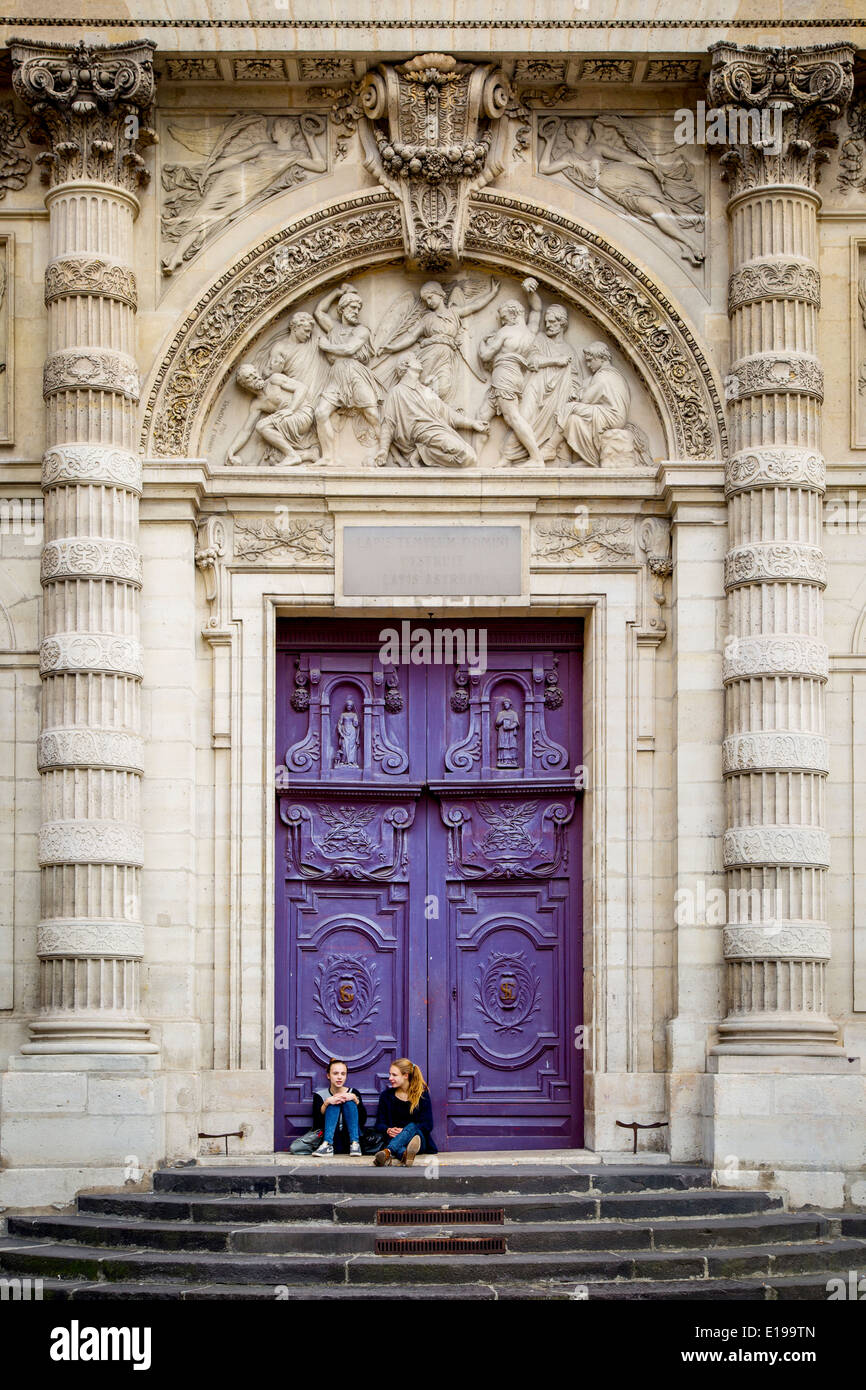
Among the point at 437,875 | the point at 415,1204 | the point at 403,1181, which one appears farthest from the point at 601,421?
the point at 415,1204

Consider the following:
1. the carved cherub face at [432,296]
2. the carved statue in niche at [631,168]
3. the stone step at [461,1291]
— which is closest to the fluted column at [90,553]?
the carved cherub face at [432,296]

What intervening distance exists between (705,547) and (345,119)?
4163 mm

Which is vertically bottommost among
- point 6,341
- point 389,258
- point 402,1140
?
point 402,1140

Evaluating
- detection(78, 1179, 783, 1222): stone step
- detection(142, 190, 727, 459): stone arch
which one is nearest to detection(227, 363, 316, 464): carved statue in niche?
detection(142, 190, 727, 459): stone arch

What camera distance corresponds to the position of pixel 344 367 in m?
14.2

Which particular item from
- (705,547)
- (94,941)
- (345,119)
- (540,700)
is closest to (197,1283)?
(94,941)

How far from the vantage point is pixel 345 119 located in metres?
14.2

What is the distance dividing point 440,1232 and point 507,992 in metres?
2.97

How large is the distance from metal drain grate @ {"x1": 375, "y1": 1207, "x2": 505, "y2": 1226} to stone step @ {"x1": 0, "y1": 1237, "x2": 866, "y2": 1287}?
0.47 meters

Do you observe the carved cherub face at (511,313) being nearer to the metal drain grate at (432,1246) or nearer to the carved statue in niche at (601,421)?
the carved statue in niche at (601,421)

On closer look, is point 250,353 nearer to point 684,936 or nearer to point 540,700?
point 540,700

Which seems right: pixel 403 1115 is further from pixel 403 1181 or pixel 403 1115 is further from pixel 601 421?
pixel 601 421

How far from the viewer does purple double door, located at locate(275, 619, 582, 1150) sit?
550 inches

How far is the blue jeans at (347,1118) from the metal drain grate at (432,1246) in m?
2.36
